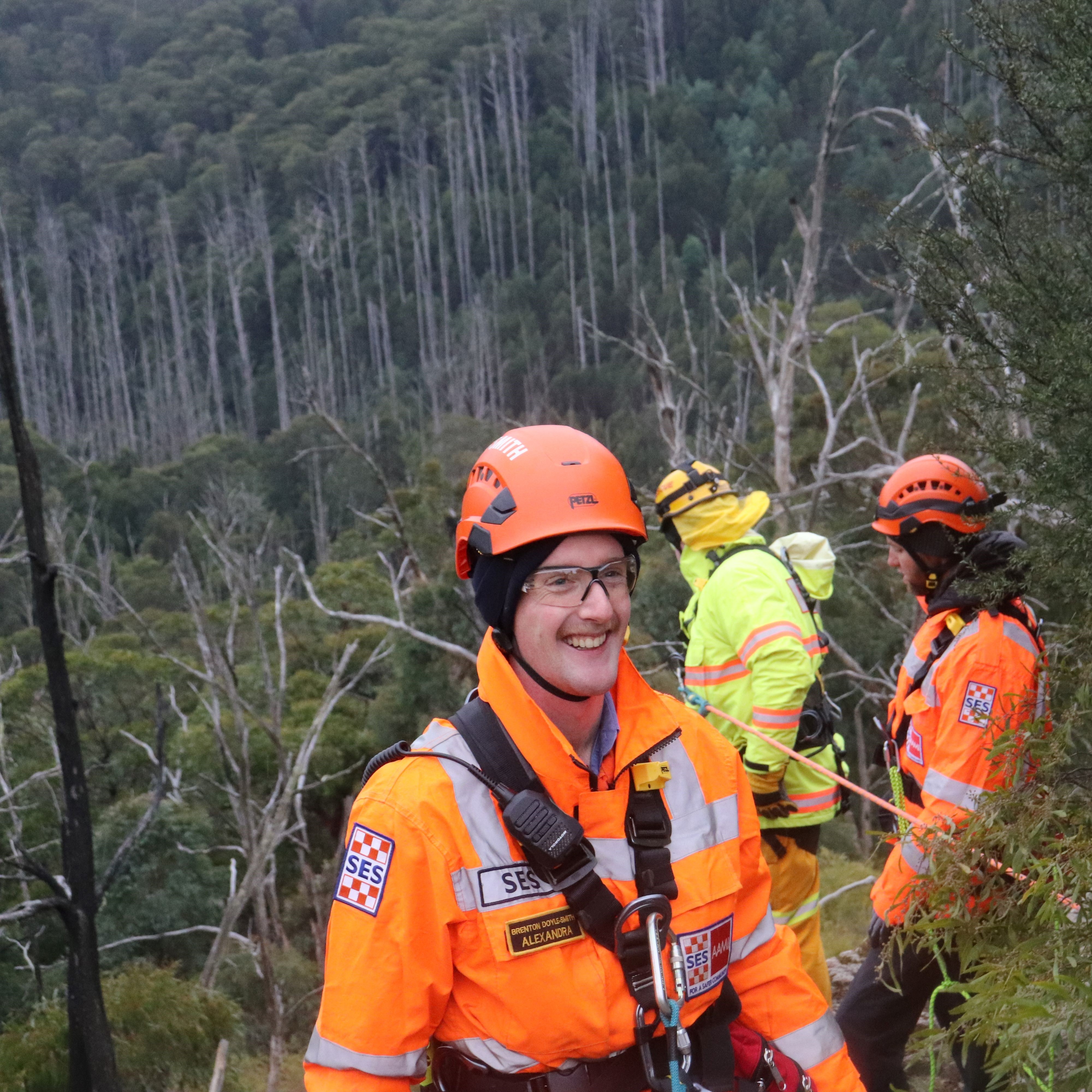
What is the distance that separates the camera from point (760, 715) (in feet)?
13.8

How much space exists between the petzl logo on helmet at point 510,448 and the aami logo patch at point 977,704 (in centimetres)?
159

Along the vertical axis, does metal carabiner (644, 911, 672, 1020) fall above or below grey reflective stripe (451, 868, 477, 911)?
below

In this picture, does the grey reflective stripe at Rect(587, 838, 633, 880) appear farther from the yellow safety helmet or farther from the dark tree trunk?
the dark tree trunk

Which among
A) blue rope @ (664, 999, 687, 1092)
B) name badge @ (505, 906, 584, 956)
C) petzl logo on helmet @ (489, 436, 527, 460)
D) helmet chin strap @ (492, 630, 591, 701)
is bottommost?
blue rope @ (664, 999, 687, 1092)

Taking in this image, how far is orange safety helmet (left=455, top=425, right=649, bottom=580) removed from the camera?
6.80ft

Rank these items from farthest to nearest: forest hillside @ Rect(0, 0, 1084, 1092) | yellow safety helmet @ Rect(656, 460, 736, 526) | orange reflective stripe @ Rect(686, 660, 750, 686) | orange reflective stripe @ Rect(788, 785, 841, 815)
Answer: forest hillside @ Rect(0, 0, 1084, 1092) → yellow safety helmet @ Rect(656, 460, 736, 526) → orange reflective stripe @ Rect(686, 660, 750, 686) → orange reflective stripe @ Rect(788, 785, 841, 815)

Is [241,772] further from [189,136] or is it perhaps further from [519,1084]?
[189,136]

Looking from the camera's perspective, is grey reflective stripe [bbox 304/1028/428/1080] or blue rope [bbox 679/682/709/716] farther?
blue rope [bbox 679/682/709/716]

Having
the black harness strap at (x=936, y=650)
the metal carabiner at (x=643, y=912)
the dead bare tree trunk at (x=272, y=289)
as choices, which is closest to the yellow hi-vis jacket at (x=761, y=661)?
the black harness strap at (x=936, y=650)

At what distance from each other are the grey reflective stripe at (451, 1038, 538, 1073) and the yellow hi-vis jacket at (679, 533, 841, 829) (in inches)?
90.1

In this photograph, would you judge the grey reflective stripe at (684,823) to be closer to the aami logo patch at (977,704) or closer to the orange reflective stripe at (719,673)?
the aami logo patch at (977,704)

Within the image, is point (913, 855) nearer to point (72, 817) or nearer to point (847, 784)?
point (847, 784)

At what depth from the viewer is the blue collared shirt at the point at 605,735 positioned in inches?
85.2

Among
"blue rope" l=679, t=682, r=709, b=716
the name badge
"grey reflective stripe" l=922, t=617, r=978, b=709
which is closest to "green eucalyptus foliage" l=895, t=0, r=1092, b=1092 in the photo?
"grey reflective stripe" l=922, t=617, r=978, b=709
